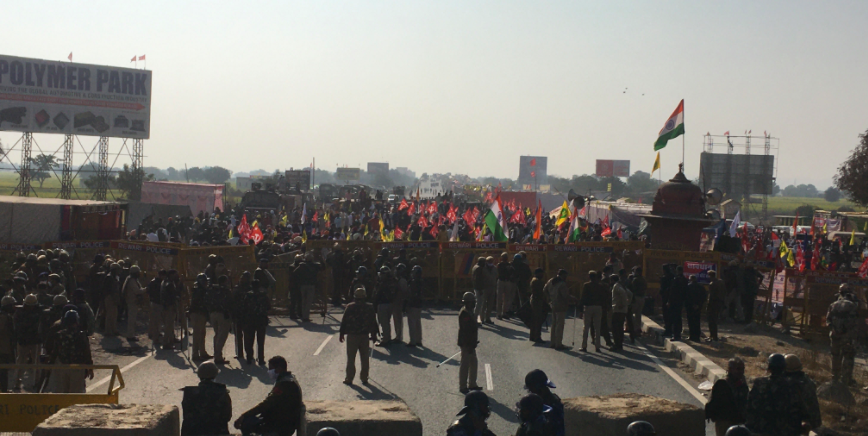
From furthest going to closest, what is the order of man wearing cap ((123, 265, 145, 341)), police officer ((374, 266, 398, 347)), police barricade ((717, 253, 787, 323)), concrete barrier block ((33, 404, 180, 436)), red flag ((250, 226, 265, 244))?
red flag ((250, 226, 265, 244)) < police barricade ((717, 253, 787, 323)) < man wearing cap ((123, 265, 145, 341)) < police officer ((374, 266, 398, 347)) < concrete barrier block ((33, 404, 180, 436))

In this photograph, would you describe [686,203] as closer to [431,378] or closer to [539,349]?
[539,349]

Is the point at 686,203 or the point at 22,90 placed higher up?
the point at 22,90

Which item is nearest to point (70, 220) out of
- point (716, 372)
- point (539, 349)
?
point (539, 349)

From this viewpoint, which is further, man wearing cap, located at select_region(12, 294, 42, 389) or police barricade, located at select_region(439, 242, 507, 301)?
police barricade, located at select_region(439, 242, 507, 301)

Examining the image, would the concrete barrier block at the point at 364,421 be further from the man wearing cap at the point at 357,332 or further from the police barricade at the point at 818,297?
the police barricade at the point at 818,297

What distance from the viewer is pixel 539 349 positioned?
576 inches

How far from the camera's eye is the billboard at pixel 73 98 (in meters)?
47.4

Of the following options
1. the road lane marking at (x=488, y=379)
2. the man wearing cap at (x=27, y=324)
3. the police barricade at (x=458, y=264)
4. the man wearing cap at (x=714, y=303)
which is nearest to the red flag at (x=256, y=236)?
the police barricade at (x=458, y=264)

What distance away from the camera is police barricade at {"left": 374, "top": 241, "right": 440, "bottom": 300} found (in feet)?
70.7

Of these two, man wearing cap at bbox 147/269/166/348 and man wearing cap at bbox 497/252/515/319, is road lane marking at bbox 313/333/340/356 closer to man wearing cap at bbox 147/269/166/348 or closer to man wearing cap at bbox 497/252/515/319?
man wearing cap at bbox 147/269/166/348

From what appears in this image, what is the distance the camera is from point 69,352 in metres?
9.55

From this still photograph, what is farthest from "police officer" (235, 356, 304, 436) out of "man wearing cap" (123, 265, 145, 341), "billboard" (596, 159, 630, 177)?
"billboard" (596, 159, 630, 177)

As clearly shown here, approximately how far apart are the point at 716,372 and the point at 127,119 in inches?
1806

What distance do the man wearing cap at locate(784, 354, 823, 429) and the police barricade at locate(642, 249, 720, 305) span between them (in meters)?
12.2
